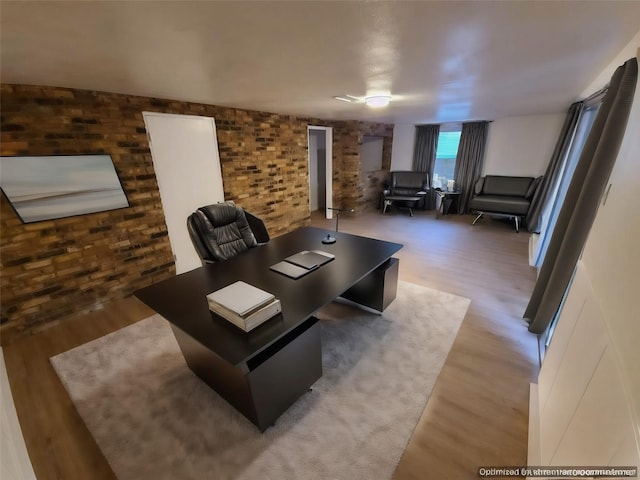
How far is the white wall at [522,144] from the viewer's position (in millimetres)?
5090

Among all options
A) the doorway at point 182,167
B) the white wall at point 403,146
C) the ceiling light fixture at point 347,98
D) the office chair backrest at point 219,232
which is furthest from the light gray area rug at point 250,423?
the white wall at point 403,146

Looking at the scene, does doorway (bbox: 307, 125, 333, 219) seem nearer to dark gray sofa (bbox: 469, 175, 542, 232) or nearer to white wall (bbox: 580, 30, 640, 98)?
dark gray sofa (bbox: 469, 175, 542, 232)

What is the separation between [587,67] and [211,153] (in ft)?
12.2

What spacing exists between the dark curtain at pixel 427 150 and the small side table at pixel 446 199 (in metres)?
0.50

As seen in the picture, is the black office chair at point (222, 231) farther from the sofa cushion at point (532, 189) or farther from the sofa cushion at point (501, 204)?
the sofa cushion at point (532, 189)

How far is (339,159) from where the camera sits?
5977mm

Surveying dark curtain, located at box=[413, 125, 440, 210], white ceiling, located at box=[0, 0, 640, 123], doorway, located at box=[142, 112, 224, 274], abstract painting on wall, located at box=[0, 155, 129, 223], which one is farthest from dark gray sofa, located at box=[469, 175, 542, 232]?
abstract painting on wall, located at box=[0, 155, 129, 223]

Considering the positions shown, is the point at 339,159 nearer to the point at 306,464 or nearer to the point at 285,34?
the point at 285,34


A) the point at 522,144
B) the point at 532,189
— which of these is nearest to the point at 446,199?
the point at 532,189

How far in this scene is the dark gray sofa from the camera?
496 centimetres

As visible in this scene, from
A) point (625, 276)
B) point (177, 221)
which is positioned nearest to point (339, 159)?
point (177, 221)

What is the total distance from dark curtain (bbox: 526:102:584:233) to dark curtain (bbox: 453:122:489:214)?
1.51m

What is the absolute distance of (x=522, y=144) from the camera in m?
5.41

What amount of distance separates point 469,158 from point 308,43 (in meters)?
5.81
